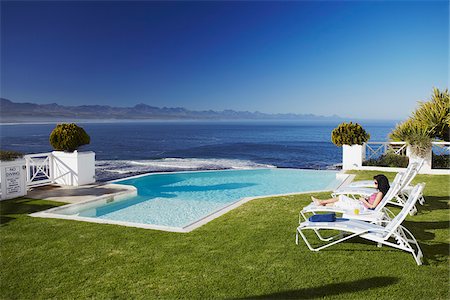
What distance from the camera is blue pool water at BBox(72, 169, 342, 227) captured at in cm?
820

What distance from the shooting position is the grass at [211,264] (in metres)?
3.98

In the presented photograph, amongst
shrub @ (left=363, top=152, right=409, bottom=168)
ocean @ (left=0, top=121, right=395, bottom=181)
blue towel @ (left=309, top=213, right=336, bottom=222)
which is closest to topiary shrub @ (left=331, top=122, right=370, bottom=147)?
shrub @ (left=363, top=152, right=409, bottom=168)

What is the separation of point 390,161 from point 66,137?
1223 cm

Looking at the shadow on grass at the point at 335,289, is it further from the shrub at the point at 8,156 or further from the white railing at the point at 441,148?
the white railing at the point at 441,148

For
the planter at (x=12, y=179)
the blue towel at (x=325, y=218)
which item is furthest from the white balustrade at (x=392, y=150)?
the planter at (x=12, y=179)

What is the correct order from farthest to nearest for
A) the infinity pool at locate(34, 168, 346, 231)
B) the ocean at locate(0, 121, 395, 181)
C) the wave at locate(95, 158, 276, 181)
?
1. the ocean at locate(0, 121, 395, 181)
2. the wave at locate(95, 158, 276, 181)
3. the infinity pool at locate(34, 168, 346, 231)

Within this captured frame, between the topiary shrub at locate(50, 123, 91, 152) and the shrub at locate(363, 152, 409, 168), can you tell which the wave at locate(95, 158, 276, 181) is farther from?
the topiary shrub at locate(50, 123, 91, 152)

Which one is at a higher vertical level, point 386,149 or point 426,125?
point 426,125

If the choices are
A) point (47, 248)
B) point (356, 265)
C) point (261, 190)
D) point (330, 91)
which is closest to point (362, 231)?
point (356, 265)

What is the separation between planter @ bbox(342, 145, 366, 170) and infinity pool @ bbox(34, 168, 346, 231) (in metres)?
0.77

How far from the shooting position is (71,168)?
11.1 meters

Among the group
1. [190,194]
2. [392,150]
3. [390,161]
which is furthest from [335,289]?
[392,150]

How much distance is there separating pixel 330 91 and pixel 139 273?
8569 centimetres

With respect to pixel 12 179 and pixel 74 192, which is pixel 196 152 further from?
pixel 12 179
